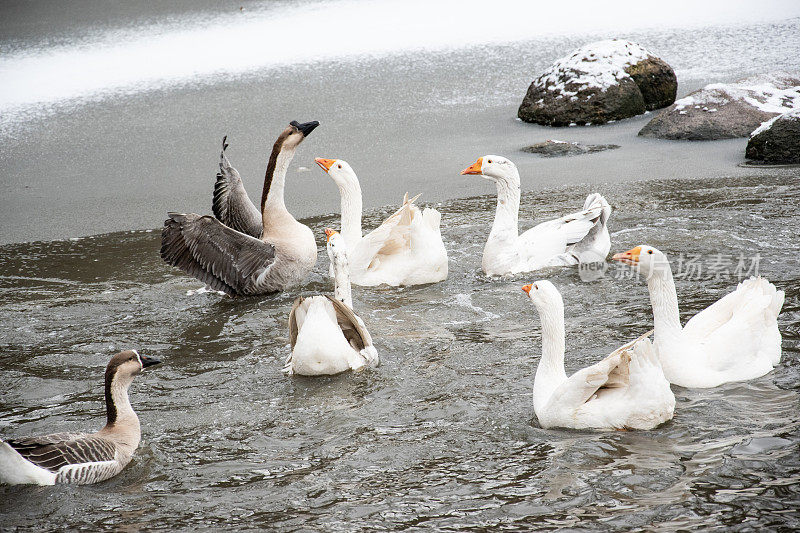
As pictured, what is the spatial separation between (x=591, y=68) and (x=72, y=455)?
9.29 metres

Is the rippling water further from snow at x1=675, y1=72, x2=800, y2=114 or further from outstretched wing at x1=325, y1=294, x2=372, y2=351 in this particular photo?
snow at x1=675, y1=72, x2=800, y2=114

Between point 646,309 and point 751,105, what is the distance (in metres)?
5.95

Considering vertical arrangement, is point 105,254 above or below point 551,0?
below

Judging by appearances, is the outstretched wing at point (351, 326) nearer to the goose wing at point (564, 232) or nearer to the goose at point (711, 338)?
the goose at point (711, 338)

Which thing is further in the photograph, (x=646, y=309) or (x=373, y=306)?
(x=373, y=306)

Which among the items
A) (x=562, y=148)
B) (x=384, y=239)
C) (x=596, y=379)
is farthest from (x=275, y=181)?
(x=562, y=148)

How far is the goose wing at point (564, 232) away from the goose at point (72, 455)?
3.88 meters

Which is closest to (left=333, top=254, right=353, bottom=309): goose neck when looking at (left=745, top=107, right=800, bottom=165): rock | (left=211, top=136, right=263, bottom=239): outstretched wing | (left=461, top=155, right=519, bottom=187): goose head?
(left=461, top=155, right=519, bottom=187): goose head

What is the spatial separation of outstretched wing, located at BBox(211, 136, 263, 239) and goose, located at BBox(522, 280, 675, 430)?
13.8 ft

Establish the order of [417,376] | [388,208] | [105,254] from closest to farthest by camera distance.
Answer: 1. [417,376]
2. [105,254]
3. [388,208]

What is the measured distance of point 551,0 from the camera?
62.6 feet

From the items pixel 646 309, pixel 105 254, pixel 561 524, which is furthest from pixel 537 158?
pixel 561 524

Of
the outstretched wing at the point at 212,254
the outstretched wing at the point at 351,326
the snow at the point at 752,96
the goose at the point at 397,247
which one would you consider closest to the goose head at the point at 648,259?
the outstretched wing at the point at 351,326

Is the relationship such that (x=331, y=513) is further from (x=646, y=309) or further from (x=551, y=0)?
(x=551, y=0)
